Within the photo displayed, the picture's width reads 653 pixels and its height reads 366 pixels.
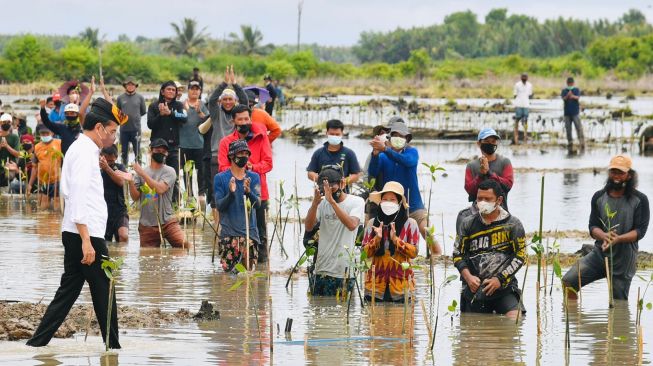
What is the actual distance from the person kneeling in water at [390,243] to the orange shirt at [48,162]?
7740mm

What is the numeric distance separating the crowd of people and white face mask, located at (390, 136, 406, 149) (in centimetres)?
1

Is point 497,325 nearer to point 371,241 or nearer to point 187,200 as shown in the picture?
point 371,241

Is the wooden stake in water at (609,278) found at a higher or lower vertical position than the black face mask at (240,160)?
lower

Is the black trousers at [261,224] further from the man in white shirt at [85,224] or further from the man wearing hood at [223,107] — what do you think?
the man in white shirt at [85,224]

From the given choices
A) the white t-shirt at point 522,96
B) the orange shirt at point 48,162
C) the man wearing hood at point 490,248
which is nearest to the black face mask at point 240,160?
the man wearing hood at point 490,248

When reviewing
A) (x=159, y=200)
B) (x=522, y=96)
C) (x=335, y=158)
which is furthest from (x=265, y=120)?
(x=522, y=96)

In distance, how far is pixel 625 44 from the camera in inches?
3671

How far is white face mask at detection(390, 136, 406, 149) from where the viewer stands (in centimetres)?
1248

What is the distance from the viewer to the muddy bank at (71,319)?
898cm

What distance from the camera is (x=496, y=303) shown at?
1041cm

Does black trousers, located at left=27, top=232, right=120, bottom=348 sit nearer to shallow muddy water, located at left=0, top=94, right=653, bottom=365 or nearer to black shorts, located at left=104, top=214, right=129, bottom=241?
shallow muddy water, located at left=0, top=94, right=653, bottom=365

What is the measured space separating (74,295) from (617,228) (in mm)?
4777

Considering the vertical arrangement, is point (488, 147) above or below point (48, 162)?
above

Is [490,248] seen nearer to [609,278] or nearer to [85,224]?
[609,278]
